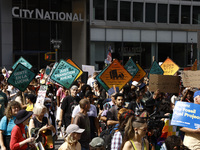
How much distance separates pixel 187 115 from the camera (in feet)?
20.8

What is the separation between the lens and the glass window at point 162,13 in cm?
3731

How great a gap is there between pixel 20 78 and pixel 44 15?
22253 mm

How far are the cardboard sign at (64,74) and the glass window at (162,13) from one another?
88.7 ft

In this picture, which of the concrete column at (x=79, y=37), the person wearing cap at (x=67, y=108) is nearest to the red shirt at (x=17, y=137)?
the person wearing cap at (x=67, y=108)

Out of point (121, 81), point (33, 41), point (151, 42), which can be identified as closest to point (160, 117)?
point (121, 81)

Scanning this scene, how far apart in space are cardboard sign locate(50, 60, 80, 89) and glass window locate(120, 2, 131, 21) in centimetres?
2462

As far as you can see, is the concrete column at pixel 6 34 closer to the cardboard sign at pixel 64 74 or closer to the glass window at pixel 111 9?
the glass window at pixel 111 9

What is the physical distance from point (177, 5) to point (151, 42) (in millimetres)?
4478

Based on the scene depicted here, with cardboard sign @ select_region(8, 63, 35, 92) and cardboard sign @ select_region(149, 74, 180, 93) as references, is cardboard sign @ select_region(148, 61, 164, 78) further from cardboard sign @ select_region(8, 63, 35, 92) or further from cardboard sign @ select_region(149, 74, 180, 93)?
cardboard sign @ select_region(8, 63, 35, 92)

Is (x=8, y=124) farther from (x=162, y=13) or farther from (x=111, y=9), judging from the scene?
(x=162, y=13)

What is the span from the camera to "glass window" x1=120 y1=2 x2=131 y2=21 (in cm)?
3547

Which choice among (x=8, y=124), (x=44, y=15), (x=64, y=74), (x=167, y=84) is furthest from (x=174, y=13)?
(x=8, y=124)

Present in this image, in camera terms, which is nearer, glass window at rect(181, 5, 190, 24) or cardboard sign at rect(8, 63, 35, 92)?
cardboard sign at rect(8, 63, 35, 92)

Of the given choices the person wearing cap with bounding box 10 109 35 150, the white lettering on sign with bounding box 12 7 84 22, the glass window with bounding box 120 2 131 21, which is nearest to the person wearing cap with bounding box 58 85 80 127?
the person wearing cap with bounding box 10 109 35 150
